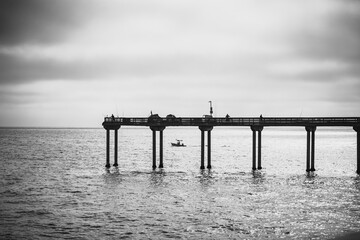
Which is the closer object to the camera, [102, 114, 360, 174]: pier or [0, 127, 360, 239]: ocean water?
[0, 127, 360, 239]: ocean water

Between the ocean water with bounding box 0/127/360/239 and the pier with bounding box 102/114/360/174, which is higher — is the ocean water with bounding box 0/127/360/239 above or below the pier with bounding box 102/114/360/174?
below

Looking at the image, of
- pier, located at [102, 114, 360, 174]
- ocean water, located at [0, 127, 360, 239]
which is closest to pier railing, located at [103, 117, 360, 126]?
pier, located at [102, 114, 360, 174]

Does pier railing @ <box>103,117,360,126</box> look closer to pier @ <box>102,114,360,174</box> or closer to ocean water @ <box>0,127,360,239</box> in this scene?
pier @ <box>102,114,360,174</box>

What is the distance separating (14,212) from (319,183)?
2903 centimetres

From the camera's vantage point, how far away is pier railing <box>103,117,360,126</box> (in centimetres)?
4747

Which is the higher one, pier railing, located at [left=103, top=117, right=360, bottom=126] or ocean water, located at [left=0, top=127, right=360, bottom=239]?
pier railing, located at [left=103, top=117, right=360, bottom=126]

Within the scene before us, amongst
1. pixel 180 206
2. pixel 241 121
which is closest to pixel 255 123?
pixel 241 121

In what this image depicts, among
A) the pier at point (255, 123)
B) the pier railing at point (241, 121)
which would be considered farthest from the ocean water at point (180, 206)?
the pier railing at point (241, 121)

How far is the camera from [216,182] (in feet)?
140

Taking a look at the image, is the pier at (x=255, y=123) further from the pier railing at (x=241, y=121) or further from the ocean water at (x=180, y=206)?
the ocean water at (x=180, y=206)

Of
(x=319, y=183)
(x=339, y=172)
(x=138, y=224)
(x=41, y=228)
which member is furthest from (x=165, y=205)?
(x=339, y=172)

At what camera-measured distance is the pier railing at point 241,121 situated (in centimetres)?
4747

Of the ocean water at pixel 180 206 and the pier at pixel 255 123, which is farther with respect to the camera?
the pier at pixel 255 123

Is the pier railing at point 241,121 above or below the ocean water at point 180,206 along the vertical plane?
above
